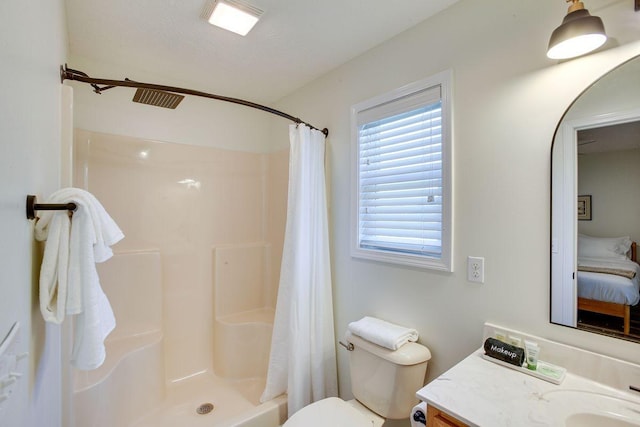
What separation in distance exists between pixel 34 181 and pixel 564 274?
71.4 inches

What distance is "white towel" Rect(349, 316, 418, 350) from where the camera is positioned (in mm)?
1478

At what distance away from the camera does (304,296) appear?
6.20 feet

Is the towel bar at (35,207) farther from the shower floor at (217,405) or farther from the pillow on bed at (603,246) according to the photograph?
the pillow on bed at (603,246)

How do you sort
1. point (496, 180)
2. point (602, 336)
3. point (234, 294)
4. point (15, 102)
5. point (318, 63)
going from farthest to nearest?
point (234, 294)
point (318, 63)
point (496, 180)
point (602, 336)
point (15, 102)

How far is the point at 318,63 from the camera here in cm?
206

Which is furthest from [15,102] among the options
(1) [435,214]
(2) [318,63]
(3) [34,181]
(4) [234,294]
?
(4) [234,294]

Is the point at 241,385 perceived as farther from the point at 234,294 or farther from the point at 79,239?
the point at 79,239

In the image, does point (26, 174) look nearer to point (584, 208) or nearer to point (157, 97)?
point (157, 97)

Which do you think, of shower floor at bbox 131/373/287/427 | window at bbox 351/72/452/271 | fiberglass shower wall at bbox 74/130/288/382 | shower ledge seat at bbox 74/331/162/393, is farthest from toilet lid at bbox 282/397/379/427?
fiberglass shower wall at bbox 74/130/288/382

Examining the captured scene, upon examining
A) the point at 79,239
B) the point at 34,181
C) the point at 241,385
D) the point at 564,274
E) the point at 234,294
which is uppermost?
the point at 34,181

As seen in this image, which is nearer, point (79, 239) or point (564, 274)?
point (79, 239)

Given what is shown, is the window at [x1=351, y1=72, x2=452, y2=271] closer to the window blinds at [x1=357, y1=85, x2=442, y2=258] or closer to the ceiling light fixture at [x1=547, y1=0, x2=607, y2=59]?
the window blinds at [x1=357, y1=85, x2=442, y2=258]

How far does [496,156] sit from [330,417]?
4.86ft

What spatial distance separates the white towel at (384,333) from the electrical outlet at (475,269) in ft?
1.44
